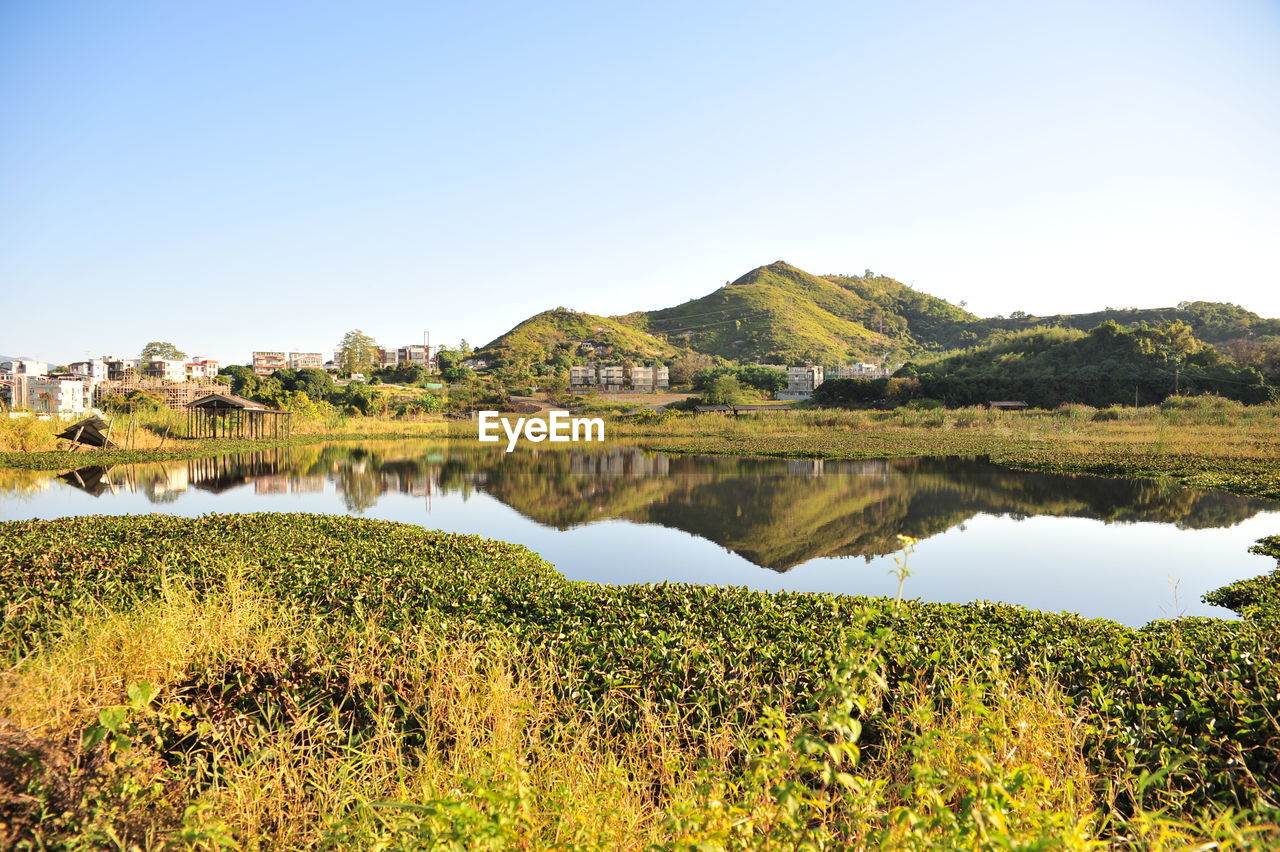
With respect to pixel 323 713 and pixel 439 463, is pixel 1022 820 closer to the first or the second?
pixel 323 713

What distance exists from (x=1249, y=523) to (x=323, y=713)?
1382cm

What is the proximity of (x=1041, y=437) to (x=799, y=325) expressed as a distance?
214 feet

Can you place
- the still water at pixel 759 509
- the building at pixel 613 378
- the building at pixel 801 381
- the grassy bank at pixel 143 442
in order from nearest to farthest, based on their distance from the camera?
1. the still water at pixel 759 509
2. the grassy bank at pixel 143 442
3. the building at pixel 801 381
4. the building at pixel 613 378

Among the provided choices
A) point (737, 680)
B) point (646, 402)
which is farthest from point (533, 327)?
point (737, 680)

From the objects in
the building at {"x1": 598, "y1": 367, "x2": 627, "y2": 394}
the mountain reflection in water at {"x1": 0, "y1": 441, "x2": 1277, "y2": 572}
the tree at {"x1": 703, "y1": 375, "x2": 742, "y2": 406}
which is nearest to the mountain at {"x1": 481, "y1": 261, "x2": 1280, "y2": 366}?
the building at {"x1": 598, "y1": 367, "x2": 627, "y2": 394}

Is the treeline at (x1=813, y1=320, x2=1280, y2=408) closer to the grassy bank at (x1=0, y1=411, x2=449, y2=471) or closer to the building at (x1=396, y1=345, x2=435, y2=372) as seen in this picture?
the grassy bank at (x1=0, y1=411, x2=449, y2=471)

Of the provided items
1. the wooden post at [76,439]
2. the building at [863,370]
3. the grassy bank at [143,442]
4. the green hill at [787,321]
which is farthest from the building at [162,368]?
the building at [863,370]

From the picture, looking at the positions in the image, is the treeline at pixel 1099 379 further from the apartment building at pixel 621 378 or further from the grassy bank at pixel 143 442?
the grassy bank at pixel 143 442

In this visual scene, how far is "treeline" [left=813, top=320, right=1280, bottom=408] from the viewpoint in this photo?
124ft

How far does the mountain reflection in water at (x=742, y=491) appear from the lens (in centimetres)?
1130

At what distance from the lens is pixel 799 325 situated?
→ 89562 mm

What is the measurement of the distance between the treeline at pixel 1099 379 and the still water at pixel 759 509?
71.7 feet

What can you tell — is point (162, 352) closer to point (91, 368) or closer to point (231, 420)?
point (91, 368)

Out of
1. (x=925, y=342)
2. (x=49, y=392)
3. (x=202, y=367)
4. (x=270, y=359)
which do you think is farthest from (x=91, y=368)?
(x=925, y=342)
